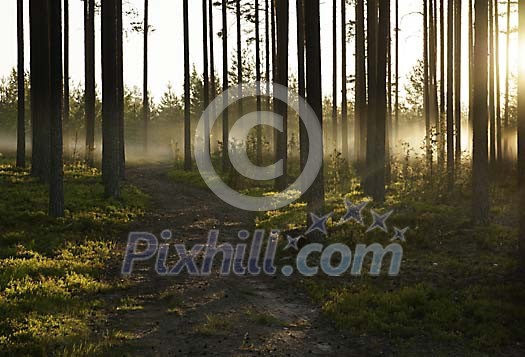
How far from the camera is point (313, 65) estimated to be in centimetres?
1371

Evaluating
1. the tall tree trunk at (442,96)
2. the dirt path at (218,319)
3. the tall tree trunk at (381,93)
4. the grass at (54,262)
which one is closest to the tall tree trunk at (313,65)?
the dirt path at (218,319)

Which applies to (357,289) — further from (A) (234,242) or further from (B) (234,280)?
(A) (234,242)

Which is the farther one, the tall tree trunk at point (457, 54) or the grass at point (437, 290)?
the tall tree trunk at point (457, 54)

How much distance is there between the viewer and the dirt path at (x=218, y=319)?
7004 millimetres

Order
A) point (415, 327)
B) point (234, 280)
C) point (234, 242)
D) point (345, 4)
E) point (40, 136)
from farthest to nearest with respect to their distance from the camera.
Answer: point (345, 4), point (40, 136), point (234, 242), point (234, 280), point (415, 327)

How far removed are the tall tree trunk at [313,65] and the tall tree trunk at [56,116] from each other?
7436 millimetres

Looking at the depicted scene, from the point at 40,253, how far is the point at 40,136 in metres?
11.5

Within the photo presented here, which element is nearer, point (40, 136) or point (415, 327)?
point (415, 327)

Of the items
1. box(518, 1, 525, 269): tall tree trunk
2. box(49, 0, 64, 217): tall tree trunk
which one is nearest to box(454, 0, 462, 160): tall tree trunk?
box(518, 1, 525, 269): tall tree trunk

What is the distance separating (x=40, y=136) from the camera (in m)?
21.7

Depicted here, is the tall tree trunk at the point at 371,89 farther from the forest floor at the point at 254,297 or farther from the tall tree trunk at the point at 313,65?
the tall tree trunk at the point at 313,65

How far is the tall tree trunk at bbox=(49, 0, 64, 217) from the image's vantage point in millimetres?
15031

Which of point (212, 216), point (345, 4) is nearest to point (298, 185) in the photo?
point (212, 216)

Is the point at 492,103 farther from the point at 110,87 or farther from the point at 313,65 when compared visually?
the point at 110,87
